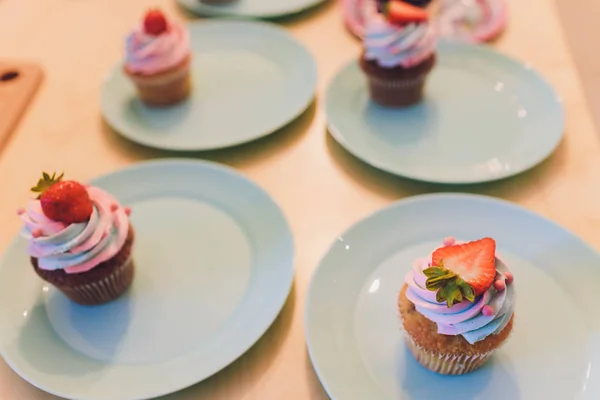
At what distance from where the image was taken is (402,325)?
3.01 feet

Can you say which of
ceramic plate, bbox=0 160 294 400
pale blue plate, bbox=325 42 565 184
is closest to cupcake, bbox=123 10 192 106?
ceramic plate, bbox=0 160 294 400

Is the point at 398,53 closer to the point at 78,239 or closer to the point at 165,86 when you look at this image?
the point at 165,86

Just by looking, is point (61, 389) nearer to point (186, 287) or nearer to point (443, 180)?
point (186, 287)

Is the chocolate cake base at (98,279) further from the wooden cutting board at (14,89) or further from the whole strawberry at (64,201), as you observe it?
the wooden cutting board at (14,89)

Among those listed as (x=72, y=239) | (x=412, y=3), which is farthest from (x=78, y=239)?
(x=412, y=3)

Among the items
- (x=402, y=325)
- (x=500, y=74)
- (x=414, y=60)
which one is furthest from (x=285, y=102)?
(x=402, y=325)

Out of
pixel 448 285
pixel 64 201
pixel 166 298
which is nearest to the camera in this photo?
pixel 448 285

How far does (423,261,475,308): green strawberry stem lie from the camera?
0.80 metres

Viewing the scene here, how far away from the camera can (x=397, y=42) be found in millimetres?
1321

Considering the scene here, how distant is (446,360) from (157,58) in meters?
0.99

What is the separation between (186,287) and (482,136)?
0.75m

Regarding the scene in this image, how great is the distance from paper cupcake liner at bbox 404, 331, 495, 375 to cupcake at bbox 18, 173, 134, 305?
1.74 feet

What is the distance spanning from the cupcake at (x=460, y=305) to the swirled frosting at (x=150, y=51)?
2.84 feet

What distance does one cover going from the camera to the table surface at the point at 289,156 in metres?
0.96
